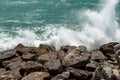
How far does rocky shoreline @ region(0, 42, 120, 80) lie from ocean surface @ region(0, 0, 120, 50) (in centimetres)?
824

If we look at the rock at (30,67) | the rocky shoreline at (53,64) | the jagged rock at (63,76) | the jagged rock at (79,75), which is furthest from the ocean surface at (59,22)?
the jagged rock at (63,76)

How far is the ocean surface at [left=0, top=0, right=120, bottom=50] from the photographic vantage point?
27.5 m

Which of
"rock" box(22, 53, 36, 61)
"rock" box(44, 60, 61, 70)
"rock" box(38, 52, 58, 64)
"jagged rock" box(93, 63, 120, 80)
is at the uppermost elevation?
"jagged rock" box(93, 63, 120, 80)

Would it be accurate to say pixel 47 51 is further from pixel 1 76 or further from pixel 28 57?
pixel 1 76

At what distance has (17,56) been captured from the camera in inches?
669

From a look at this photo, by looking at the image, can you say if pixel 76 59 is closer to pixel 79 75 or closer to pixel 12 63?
pixel 79 75

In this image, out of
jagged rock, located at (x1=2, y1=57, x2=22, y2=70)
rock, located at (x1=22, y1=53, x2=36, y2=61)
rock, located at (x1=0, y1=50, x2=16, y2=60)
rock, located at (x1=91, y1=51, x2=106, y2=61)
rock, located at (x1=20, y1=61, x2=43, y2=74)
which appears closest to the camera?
rock, located at (x1=20, y1=61, x2=43, y2=74)

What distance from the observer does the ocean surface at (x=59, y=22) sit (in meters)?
27.5

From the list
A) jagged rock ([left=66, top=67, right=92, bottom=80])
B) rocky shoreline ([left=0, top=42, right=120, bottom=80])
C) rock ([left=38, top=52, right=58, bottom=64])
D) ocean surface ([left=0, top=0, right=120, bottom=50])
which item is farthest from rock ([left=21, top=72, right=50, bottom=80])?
ocean surface ([left=0, top=0, right=120, bottom=50])

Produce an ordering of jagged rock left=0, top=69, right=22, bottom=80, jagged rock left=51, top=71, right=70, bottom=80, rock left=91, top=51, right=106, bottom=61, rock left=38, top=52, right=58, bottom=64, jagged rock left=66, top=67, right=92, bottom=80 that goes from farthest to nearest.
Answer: rock left=91, top=51, right=106, bottom=61, rock left=38, top=52, right=58, bottom=64, jagged rock left=66, top=67, right=92, bottom=80, jagged rock left=0, top=69, right=22, bottom=80, jagged rock left=51, top=71, right=70, bottom=80

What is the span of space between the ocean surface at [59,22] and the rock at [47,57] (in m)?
9.25

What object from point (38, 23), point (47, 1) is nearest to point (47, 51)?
point (38, 23)

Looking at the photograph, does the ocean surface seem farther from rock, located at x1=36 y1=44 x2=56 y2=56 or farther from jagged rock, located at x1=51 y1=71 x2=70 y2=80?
jagged rock, located at x1=51 y1=71 x2=70 y2=80

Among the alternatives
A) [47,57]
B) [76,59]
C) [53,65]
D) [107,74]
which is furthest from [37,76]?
[107,74]
